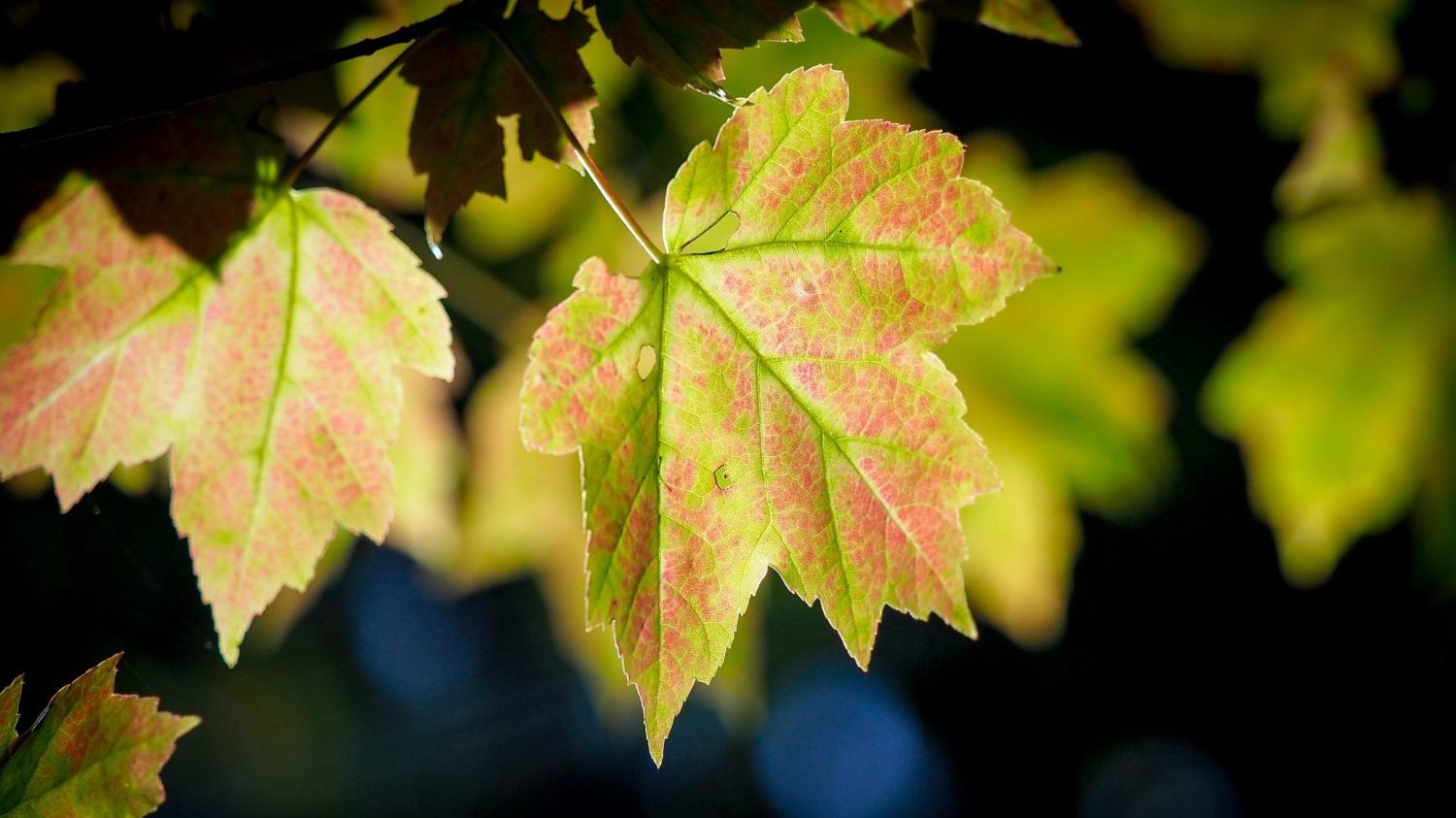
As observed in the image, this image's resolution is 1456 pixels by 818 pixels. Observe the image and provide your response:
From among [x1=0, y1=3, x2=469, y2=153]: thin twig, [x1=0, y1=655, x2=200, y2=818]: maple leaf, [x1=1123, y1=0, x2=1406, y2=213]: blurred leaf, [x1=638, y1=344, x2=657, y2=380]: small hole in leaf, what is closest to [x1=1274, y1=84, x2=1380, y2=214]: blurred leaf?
[x1=1123, y1=0, x2=1406, y2=213]: blurred leaf

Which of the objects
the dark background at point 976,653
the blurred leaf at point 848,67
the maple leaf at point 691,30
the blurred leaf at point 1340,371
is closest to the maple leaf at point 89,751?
the dark background at point 976,653

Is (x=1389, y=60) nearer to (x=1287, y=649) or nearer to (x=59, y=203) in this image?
(x=59, y=203)

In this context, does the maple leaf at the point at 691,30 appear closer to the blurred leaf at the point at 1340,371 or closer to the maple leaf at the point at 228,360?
the maple leaf at the point at 228,360

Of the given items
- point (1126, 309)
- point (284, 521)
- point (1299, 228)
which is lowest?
point (1126, 309)

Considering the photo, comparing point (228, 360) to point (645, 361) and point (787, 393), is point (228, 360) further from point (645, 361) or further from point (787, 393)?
point (787, 393)

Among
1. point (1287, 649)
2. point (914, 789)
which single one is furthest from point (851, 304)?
point (914, 789)

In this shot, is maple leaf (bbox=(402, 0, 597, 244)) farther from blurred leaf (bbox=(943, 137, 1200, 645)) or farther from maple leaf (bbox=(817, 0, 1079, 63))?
blurred leaf (bbox=(943, 137, 1200, 645))
